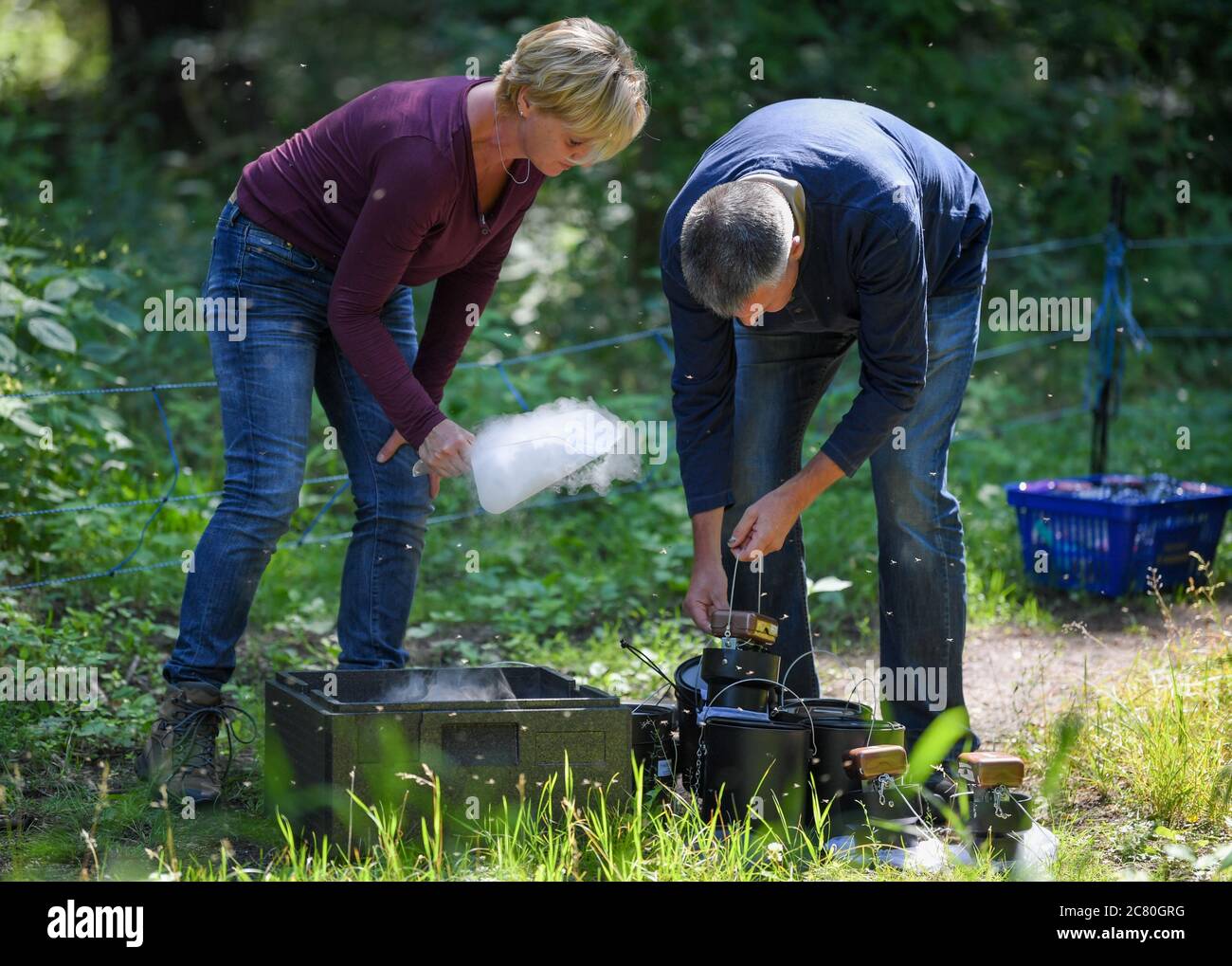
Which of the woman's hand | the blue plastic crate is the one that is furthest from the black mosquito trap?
the blue plastic crate

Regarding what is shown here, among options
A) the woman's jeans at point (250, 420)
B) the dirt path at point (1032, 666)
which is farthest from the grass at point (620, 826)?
the woman's jeans at point (250, 420)

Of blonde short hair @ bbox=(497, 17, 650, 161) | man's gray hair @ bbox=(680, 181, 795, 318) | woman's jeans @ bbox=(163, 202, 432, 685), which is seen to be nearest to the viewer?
man's gray hair @ bbox=(680, 181, 795, 318)

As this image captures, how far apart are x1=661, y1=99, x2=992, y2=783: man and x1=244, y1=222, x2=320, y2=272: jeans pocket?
0.76m

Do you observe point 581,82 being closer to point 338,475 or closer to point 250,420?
point 250,420

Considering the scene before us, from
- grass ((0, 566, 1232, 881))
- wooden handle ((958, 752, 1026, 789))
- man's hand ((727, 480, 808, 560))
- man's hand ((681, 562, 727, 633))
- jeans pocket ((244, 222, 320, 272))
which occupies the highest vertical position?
jeans pocket ((244, 222, 320, 272))

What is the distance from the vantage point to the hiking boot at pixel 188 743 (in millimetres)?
2785

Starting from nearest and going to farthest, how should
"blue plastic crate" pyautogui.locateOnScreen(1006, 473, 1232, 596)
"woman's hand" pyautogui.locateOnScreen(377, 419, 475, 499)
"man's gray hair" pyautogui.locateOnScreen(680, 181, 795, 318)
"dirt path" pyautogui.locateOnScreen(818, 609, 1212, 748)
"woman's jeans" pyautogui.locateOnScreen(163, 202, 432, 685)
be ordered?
"man's gray hair" pyautogui.locateOnScreen(680, 181, 795, 318), "woman's hand" pyautogui.locateOnScreen(377, 419, 475, 499), "woman's jeans" pyautogui.locateOnScreen(163, 202, 432, 685), "dirt path" pyautogui.locateOnScreen(818, 609, 1212, 748), "blue plastic crate" pyautogui.locateOnScreen(1006, 473, 1232, 596)

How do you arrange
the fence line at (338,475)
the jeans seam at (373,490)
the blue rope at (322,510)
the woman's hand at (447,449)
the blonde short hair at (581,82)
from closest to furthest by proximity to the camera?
the blonde short hair at (581,82) < the woman's hand at (447,449) < the jeans seam at (373,490) < the fence line at (338,475) < the blue rope at (322,510)

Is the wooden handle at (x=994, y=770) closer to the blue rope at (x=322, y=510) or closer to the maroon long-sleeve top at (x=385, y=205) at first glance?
the maroon long-sleeve top at (x=385, y=205)

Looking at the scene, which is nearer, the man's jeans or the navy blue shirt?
the navy blue shirt

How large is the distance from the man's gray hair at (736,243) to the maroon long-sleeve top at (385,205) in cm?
53

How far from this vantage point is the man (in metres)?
2.44

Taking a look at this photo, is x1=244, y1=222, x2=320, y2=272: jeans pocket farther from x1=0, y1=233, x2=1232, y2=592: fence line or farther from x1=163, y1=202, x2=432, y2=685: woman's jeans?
x1=0, y1=233, x2=1232, y2=592: fence line

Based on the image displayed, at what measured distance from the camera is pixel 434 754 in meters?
2.39
